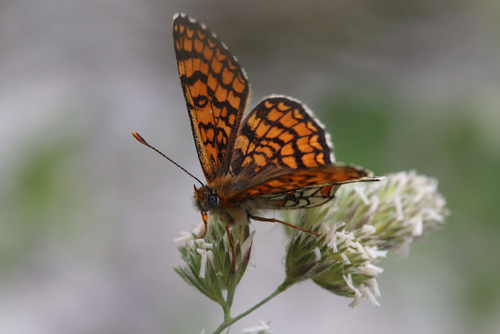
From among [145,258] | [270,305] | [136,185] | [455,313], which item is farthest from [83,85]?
[455,313]

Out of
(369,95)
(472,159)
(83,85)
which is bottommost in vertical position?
(472,159)

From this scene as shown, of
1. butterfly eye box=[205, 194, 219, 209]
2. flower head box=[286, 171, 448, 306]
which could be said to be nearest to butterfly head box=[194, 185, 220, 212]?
butterfly eye box=[205, 194, 219, 209]

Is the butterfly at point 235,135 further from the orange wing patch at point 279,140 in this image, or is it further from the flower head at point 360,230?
the flower head at point 360,230

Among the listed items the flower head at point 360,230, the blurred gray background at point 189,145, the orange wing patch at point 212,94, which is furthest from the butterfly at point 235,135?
the blurred gray background at point 189,145

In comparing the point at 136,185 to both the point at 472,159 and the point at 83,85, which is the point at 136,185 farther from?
the point at 472,159

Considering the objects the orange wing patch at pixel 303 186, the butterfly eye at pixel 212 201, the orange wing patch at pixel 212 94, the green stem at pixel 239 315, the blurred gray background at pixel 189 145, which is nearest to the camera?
the orange wing patch at pixel 303 186

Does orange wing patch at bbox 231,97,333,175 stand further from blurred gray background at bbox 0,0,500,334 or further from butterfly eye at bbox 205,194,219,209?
blurred gray background at bbox 0,0,500,334

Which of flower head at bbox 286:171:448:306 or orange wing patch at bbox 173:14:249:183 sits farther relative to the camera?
orange wing patch at bbox 173:14:249:183
